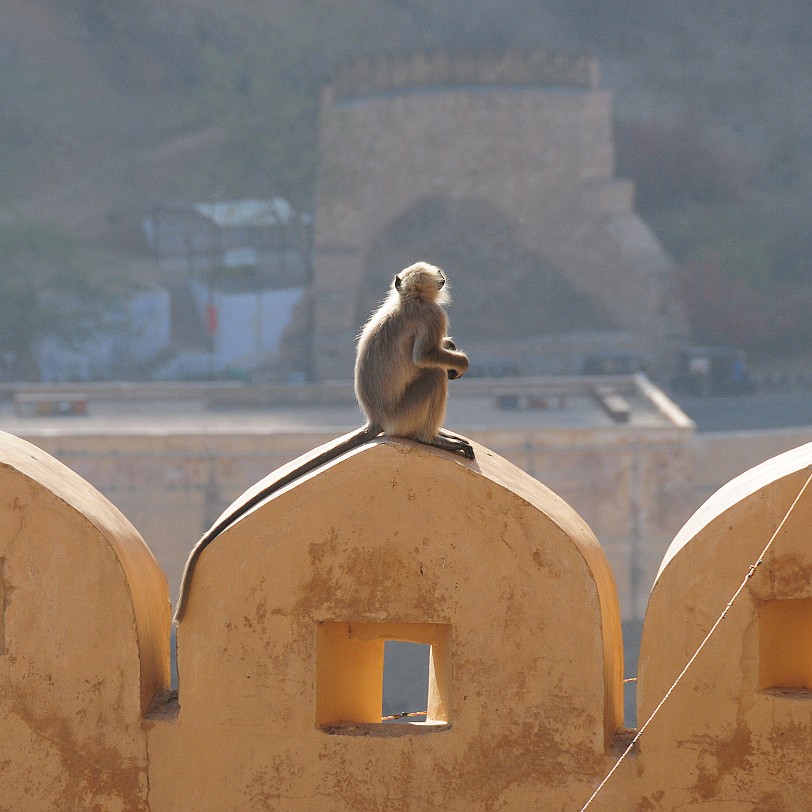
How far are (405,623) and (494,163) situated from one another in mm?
30492

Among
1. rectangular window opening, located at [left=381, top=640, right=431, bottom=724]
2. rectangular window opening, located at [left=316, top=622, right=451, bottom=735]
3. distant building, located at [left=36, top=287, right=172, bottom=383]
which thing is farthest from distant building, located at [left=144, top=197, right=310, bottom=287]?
rectangular window opening, located at [left=316, top=622, right=451, bottom=735]

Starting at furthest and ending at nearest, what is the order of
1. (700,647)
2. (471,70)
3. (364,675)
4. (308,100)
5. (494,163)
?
(308,100) < (471,70) < (494,163) < (364,675) < (700,647)

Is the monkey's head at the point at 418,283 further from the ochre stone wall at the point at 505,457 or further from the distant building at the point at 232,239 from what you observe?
the distant building at the point at 232,239

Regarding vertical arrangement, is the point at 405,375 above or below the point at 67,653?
above

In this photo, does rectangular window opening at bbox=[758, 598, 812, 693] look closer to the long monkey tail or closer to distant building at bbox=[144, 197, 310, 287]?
the long monkey tail

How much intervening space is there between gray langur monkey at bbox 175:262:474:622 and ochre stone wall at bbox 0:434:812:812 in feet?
0.46

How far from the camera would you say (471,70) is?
115 ft

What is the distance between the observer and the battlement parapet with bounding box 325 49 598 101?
34.7 meters

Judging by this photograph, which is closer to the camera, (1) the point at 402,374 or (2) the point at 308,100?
(1) the point at 402,374

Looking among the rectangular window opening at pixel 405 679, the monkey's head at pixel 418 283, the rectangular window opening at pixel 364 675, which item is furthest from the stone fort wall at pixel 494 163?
the monkey's head at pixel 418 283

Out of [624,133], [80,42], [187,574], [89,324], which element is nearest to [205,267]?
[89,324]

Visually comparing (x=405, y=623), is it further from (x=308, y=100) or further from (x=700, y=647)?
(x=308, y=100)

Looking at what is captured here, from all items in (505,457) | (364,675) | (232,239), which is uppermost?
(232,239)

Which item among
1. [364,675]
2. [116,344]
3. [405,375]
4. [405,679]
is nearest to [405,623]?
[364,675]
